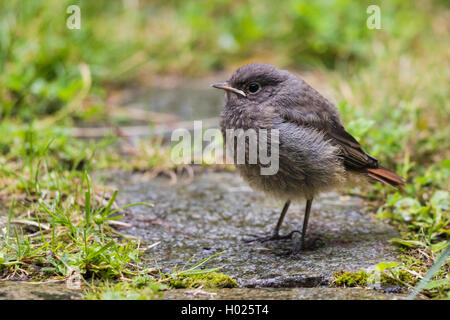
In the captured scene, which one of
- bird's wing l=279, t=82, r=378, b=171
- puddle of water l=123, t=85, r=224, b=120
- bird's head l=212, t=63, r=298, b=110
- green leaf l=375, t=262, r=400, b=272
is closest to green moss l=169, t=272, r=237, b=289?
green leaf l=375, t=262, r=400, b=272

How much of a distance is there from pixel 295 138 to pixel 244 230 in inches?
32.7

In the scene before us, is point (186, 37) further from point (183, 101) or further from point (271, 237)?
point (271, 237)

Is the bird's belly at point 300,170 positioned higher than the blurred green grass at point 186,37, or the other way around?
the blurred green grass at point 186,37

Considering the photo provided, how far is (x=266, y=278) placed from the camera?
3096 mm

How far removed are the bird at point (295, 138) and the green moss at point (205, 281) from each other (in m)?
0.73

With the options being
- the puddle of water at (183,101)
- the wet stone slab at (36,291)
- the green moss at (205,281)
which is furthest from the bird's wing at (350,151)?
the puddle of water at (183,101)

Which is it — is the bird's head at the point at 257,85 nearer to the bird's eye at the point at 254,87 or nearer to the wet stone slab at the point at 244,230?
the bird's eye at the point at 254,87

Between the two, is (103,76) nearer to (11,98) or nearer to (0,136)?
(11,98)

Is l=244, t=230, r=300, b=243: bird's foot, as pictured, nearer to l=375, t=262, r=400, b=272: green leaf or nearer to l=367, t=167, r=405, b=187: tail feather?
l=367, t=167, r=405, b=187: tail feather

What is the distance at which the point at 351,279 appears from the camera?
3018 millimetres

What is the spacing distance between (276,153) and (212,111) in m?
2.80

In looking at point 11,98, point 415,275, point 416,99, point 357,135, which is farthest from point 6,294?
point 416,99

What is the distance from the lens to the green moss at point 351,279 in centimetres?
300

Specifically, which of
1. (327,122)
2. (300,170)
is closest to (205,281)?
(300,170)
